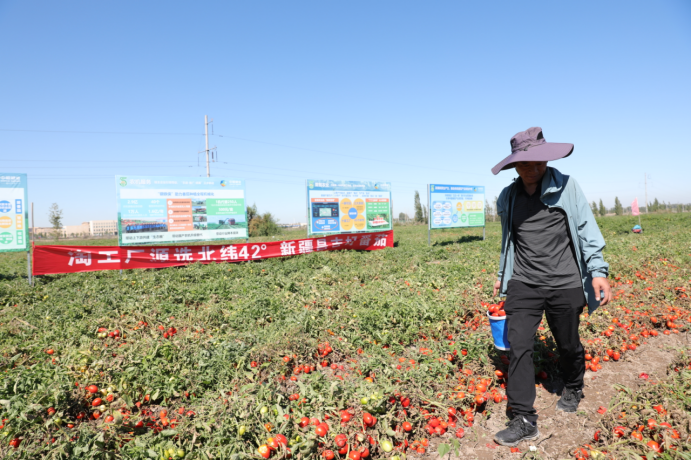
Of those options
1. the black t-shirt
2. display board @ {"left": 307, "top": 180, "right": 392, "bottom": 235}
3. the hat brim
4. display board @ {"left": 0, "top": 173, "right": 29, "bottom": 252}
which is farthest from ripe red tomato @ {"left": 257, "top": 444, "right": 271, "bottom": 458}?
display board @ {"left": 307, "top": 180, "right": 392, "bottom": 235}

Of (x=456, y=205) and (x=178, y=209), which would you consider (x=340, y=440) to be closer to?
(x=178, y=209)

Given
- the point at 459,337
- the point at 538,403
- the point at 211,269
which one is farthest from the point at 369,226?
the point at 538,403

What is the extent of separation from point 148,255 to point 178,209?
154 centimetres

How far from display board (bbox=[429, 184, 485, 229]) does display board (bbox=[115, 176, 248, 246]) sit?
8.47 m

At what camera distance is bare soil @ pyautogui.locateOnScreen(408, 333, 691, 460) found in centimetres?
288

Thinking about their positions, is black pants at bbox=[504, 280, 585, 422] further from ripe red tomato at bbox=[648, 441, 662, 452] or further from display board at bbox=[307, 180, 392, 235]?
display board at bbox=[307, 180, 392, 235]

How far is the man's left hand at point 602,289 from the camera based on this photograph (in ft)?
9.16

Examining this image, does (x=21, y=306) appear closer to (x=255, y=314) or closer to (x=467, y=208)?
(x=255, y=314)

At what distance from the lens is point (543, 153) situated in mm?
2854

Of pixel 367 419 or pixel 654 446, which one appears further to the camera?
pixel 367 419

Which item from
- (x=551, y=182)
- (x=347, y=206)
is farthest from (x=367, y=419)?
(x=347, y=206)

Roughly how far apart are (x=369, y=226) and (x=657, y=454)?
12783mm

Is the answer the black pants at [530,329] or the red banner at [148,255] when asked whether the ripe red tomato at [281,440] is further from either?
the red banner at [148,255]

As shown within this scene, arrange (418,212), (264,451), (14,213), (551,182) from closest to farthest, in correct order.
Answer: (264,451) < (551,182) < (14,213) < (418,212)
